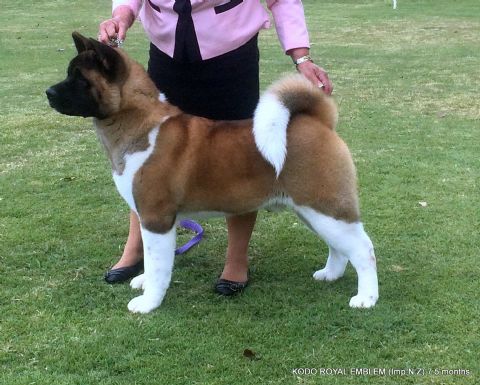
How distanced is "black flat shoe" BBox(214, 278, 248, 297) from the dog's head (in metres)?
1.34

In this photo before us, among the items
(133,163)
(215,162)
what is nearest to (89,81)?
(133,163)

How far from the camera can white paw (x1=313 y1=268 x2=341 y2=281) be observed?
4.23 m

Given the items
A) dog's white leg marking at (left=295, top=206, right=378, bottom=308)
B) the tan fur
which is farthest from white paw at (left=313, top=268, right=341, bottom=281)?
the tan fur

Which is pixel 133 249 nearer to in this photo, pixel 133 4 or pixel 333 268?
pixel 333 268

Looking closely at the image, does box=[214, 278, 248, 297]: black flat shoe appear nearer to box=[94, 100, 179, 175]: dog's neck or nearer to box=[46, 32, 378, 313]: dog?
box=[46, 32, 378, 313]: dog

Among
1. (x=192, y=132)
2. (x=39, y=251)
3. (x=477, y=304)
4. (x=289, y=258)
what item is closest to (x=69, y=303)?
(x=39, y=251)

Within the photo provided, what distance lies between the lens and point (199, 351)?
338 centimetres

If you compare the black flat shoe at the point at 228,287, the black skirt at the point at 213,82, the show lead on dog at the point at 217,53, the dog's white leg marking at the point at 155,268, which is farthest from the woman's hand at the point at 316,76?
the black flat shoe at the point at 228,287

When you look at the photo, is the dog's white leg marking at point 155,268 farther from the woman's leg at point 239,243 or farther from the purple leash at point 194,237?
the purple leash at point 194,237

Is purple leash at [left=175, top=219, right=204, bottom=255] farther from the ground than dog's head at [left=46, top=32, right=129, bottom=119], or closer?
closer

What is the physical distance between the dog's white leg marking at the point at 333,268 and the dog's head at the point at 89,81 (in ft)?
5.51

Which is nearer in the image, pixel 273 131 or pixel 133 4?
pixel 273 131

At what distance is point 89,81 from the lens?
3.50 metres

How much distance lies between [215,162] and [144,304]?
0.93 meters
